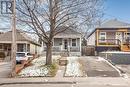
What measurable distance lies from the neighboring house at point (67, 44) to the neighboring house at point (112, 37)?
10.2ft

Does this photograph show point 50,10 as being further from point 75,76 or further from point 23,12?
point 75,76

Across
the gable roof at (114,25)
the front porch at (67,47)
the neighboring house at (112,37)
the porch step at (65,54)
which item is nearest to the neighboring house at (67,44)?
the front porch at (67,47)

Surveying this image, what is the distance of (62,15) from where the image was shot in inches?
1229

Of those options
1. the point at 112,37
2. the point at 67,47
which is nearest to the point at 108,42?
the point at 112,37

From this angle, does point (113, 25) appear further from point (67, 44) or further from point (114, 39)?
point (67, 44)

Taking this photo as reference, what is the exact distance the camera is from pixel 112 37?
171 feet

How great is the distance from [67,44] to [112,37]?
7.06 meters

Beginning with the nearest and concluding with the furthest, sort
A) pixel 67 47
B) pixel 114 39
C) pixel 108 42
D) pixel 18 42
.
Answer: pixel 114 39
pixel 108 42
pixel 67 47
pixel 18 42

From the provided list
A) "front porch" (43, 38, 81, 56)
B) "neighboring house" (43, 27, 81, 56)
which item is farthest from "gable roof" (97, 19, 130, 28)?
"front porch" (43, 38, 81, 56)

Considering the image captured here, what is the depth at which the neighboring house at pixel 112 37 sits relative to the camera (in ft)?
162

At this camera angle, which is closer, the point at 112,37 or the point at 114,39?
the point at 114,39

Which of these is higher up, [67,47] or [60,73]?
[67,47]

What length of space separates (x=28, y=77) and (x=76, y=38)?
27479 millimetres

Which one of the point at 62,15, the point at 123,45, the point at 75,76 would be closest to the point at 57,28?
the point at 62,15
